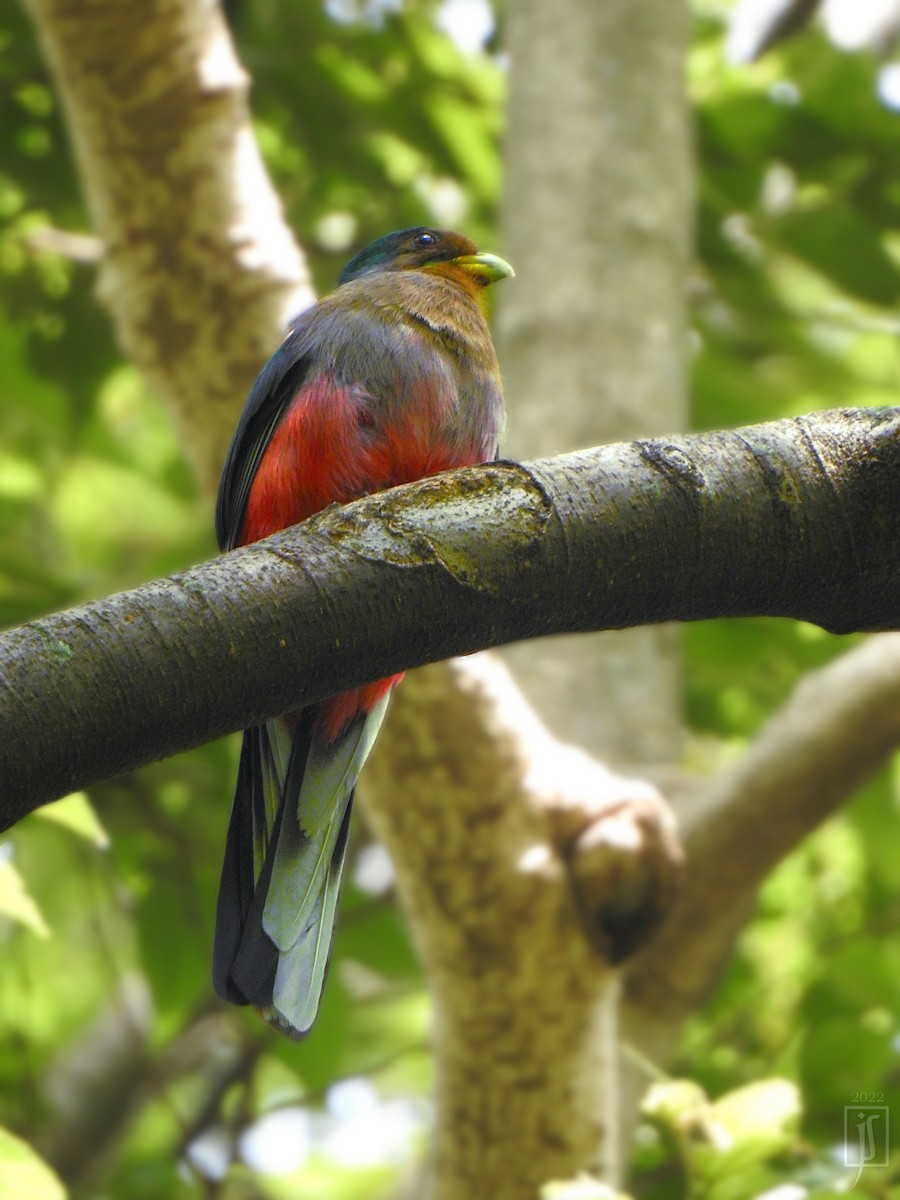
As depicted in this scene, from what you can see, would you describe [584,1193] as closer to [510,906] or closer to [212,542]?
[510,906]

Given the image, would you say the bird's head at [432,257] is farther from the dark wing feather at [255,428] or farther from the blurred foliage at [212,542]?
the blurred foliage at [212,542]

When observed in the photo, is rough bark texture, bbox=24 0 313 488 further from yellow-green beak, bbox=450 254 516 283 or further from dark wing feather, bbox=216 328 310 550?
dark wing feather, bbox=216 328 310 550

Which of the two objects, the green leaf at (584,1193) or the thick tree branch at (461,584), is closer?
the thick tree branch at (461,584)

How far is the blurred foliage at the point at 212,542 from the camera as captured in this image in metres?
4.33

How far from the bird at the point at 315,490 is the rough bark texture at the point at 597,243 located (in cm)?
134

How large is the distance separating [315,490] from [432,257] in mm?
1259

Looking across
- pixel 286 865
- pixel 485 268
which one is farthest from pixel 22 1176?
pixel 485 268

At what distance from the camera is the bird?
7.63 ft

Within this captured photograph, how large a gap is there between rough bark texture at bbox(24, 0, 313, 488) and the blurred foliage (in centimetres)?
76

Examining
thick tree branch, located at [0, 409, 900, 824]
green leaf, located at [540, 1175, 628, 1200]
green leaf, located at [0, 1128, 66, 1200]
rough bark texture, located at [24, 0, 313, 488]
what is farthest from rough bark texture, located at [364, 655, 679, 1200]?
thick tree branch, located at [0, 409, 900, 824]

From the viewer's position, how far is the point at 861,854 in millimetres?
4801

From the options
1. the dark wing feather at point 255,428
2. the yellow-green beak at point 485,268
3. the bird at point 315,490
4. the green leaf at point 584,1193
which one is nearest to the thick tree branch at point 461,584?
the bird at point 315,490

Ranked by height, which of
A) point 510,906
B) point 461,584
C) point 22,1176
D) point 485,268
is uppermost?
point 485,268

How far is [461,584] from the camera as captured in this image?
5.39 feet
